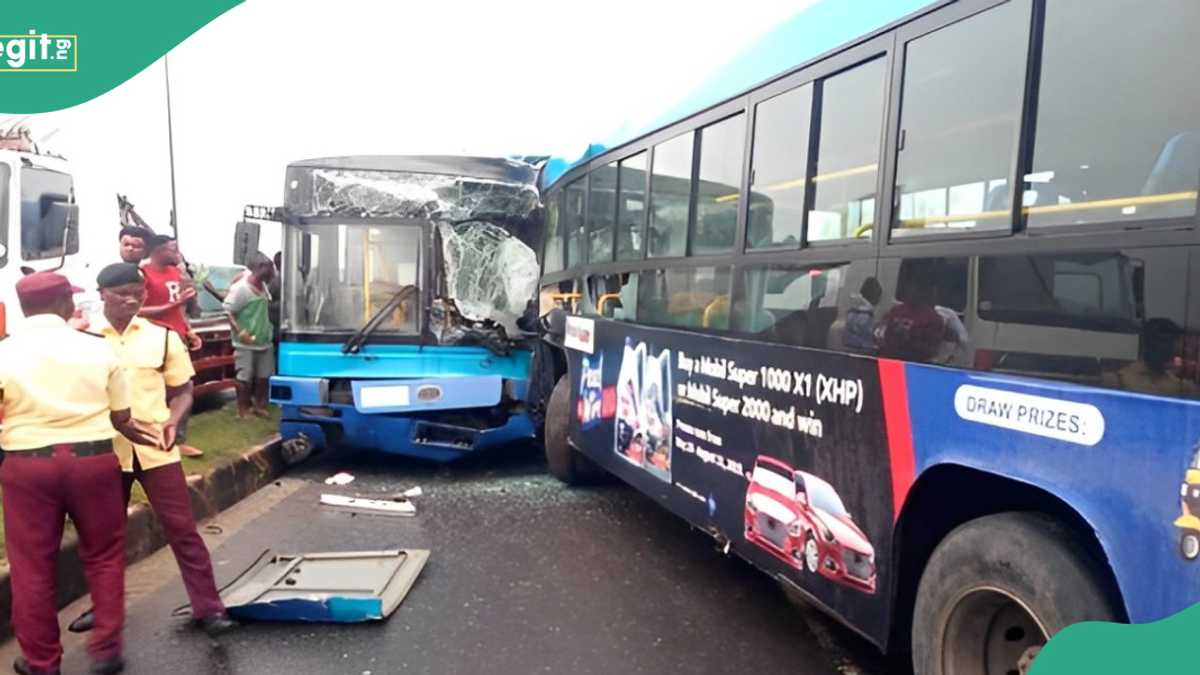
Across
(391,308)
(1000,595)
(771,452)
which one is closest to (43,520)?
(771,452)

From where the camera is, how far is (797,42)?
3.98 meters

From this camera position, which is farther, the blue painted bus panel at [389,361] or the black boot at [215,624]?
the blue painted bus panel at [389,361]

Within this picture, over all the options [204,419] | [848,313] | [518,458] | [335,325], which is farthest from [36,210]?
[848,313]

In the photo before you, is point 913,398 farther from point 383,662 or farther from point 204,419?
point 204,419

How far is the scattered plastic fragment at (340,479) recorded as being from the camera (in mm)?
7586

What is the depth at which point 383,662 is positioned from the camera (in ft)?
13.1

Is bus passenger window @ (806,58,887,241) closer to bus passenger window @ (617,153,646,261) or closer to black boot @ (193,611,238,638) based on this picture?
bus passenger window @ (617,153,646,261)

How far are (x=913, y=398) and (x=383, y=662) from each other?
2.59m

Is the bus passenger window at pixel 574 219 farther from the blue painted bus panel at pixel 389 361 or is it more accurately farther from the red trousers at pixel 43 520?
the red trousers at pixel 43 520

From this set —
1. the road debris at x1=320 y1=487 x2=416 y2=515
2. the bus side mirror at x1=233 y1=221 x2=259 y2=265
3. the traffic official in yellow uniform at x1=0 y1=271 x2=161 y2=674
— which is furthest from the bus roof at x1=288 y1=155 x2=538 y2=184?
the traffic official in yellow uniform at x1=0 y1=271 x2=161 y2=674

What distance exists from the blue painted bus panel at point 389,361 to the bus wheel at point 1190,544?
6.04 metres

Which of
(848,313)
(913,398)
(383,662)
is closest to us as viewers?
(913,398)

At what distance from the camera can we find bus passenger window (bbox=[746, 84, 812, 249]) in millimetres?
3891

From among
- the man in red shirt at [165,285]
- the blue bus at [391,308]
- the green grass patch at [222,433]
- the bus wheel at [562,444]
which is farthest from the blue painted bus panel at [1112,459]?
the man in red shirt at [165,285]
